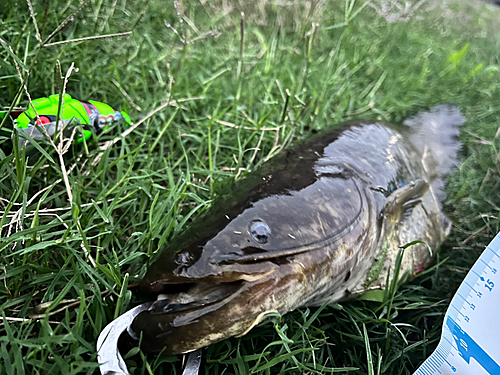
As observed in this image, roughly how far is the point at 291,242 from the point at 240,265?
247 millimetres

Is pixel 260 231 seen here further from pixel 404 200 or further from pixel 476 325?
pixel 404 200

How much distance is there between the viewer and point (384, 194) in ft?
7.17

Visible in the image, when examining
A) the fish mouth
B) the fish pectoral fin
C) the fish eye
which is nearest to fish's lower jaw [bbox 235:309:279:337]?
the fish mouth

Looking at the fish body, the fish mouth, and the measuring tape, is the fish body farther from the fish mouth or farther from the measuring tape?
the measuring tape

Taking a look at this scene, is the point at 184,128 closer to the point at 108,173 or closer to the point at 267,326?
the point at 108,173

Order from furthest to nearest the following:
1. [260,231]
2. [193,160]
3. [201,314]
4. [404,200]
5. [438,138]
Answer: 1. [438,138]
2. [193,160]
3. [404,200]
4. [260,231]
5. [201,314]

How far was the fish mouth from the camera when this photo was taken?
1404 mm

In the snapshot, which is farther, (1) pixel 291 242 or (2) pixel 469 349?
(1) pixel 291 242

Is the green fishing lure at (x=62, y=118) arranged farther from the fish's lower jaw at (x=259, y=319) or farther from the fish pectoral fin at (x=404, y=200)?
the fish pectoral fin at (x=404, y=200)

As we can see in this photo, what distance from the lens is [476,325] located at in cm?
147

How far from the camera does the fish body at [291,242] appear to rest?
1.45 meters

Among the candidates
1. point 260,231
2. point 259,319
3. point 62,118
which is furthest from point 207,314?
point 62,118

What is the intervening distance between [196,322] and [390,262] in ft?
4.24

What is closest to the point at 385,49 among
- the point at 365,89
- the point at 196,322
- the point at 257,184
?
the point at 365,89
